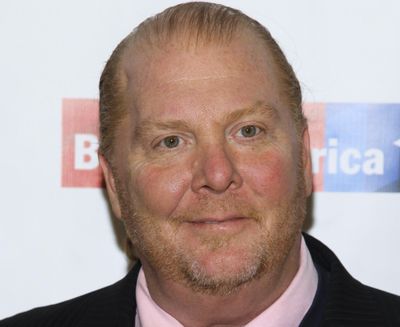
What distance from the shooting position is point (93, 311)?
2.23m

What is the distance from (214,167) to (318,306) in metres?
0.47

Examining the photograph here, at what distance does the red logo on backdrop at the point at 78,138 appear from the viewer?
2.55m

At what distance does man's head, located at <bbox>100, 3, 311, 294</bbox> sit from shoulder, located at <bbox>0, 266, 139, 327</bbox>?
14 centimetres

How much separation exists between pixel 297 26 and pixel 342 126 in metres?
0.33

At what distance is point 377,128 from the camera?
2.49 m

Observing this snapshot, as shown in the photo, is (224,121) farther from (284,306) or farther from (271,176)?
(284,306)

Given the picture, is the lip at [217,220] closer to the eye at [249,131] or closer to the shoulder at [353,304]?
the eye at [249,131]

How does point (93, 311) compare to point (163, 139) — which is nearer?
point (163, 139)

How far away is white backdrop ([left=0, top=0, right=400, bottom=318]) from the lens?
8.15 ft

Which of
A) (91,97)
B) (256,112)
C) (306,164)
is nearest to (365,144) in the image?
(306,164)

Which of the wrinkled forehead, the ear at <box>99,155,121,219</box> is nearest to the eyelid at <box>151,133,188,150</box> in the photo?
the wrinkled forehead

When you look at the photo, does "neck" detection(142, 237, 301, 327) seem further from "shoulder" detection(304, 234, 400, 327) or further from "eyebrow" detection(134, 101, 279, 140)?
"eyebrow" detection(134, 101, 279, 140)

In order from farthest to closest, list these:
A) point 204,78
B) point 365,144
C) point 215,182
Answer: point 365,144 → point 204,78 → point 215,182

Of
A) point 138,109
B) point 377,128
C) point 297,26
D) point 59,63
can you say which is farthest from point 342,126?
point 59,63
